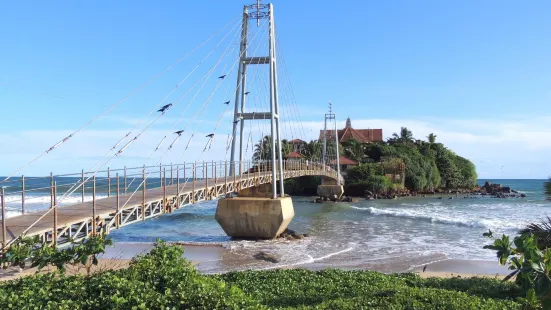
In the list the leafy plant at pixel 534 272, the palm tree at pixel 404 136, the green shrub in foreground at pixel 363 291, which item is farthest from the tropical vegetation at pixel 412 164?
the leafy plant at pixel 534 272

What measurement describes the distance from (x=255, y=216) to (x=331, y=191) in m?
31.2

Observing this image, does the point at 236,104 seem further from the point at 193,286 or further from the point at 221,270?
the point at 193,286

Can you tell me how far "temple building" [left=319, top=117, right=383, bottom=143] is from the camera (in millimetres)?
74262

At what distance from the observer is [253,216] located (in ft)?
69.6

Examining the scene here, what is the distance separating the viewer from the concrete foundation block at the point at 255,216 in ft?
69.3

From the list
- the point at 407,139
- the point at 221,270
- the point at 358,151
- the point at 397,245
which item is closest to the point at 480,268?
the point at 397,245

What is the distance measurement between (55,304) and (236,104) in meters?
18.9

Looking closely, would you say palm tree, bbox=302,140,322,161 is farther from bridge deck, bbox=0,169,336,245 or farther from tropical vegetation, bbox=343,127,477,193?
bridge deck, bbox=0,169,336,245

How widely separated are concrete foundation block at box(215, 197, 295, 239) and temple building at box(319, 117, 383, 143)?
4915cm

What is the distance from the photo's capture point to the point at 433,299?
275 inches

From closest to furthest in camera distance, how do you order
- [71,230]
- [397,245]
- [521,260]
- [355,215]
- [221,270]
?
[521,260] → [71,230] → [221,270] → [397,245] → [355,215]

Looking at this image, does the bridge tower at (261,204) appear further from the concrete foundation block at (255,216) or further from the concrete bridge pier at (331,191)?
the concrete bridge pier at (331,191)

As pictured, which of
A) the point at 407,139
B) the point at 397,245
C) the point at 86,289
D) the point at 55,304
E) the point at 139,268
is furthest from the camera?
the point at 407,139

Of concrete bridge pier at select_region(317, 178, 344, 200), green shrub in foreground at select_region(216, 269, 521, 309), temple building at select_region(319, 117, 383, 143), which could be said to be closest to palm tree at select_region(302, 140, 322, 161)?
temple building at select_region(319, 117, 383, 143)
